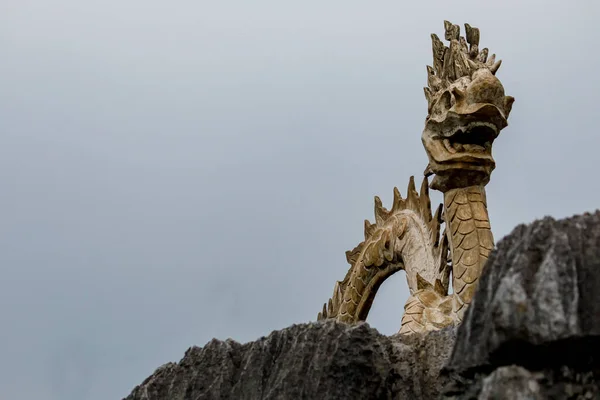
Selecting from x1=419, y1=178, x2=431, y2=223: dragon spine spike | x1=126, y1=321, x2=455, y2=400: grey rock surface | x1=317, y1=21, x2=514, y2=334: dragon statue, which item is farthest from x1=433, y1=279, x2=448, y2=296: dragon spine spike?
x1=126, y1=321, x2=455, y2=400: grey rock surface

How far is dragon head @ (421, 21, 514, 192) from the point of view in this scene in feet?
23.5

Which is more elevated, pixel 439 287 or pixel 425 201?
pixel 425 201

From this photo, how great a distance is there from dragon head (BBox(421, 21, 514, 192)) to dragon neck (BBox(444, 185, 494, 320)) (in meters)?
0.12

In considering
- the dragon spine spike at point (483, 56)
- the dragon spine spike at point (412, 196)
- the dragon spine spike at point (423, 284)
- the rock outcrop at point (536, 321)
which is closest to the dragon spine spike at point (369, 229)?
the dragon spine spike at point (412, 196)

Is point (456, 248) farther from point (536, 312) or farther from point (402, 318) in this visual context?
point (536, 312)

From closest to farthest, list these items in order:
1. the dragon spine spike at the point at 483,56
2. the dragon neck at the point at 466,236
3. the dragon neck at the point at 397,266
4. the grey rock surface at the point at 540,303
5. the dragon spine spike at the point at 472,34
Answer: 1. the grey rock surface at the point at 540,303
2. the dragon neck at the point at 466,236
3. the dragon spine spike at the point at 483,56
4. the dragon spine spike at the point at 472,34
5. the dragon neck at the point at 397,266

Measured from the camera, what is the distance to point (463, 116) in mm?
7176

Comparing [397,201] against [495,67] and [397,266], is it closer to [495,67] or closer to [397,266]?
[397,266]

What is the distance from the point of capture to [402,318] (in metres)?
7.27

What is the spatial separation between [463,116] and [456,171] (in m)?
0.47

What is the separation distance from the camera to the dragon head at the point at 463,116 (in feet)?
23.5

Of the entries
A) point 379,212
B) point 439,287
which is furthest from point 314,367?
point 379,212

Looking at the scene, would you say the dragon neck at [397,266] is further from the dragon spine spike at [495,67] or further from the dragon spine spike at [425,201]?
the dragon spine spike at [495,67]

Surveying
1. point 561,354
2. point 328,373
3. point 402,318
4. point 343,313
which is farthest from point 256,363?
point 343,313
